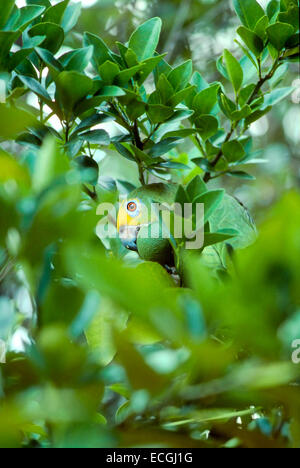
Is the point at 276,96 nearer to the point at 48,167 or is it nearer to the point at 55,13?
the point at 55,13

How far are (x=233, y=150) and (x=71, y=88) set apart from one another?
18cm

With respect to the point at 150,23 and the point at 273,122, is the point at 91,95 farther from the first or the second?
the point at 273,122

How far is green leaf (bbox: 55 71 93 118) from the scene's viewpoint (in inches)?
16.7

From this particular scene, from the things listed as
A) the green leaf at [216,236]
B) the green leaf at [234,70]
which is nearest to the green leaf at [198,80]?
the green leaf at [234,70]

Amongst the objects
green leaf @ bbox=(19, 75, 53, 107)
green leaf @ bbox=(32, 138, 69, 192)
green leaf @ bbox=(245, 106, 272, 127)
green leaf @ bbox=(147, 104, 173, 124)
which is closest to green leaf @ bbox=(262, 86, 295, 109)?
green leaf @ bbox=(245, 106, 272, 127)

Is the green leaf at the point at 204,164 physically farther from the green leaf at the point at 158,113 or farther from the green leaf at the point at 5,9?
the green leaf at the point at 5,9

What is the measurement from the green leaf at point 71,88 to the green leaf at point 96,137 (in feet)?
0.10

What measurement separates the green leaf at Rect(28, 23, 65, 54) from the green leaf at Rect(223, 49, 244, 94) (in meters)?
0.16

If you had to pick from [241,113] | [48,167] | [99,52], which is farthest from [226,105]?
[48,167]

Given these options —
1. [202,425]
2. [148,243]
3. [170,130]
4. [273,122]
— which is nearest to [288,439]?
[202,425]

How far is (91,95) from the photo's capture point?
46 centimetres

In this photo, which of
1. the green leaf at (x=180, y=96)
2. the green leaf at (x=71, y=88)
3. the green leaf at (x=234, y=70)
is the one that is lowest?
the green leaf at (x=71, y=88)

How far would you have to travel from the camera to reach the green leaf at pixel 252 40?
49cm

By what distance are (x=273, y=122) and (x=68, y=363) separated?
2.18 meters
